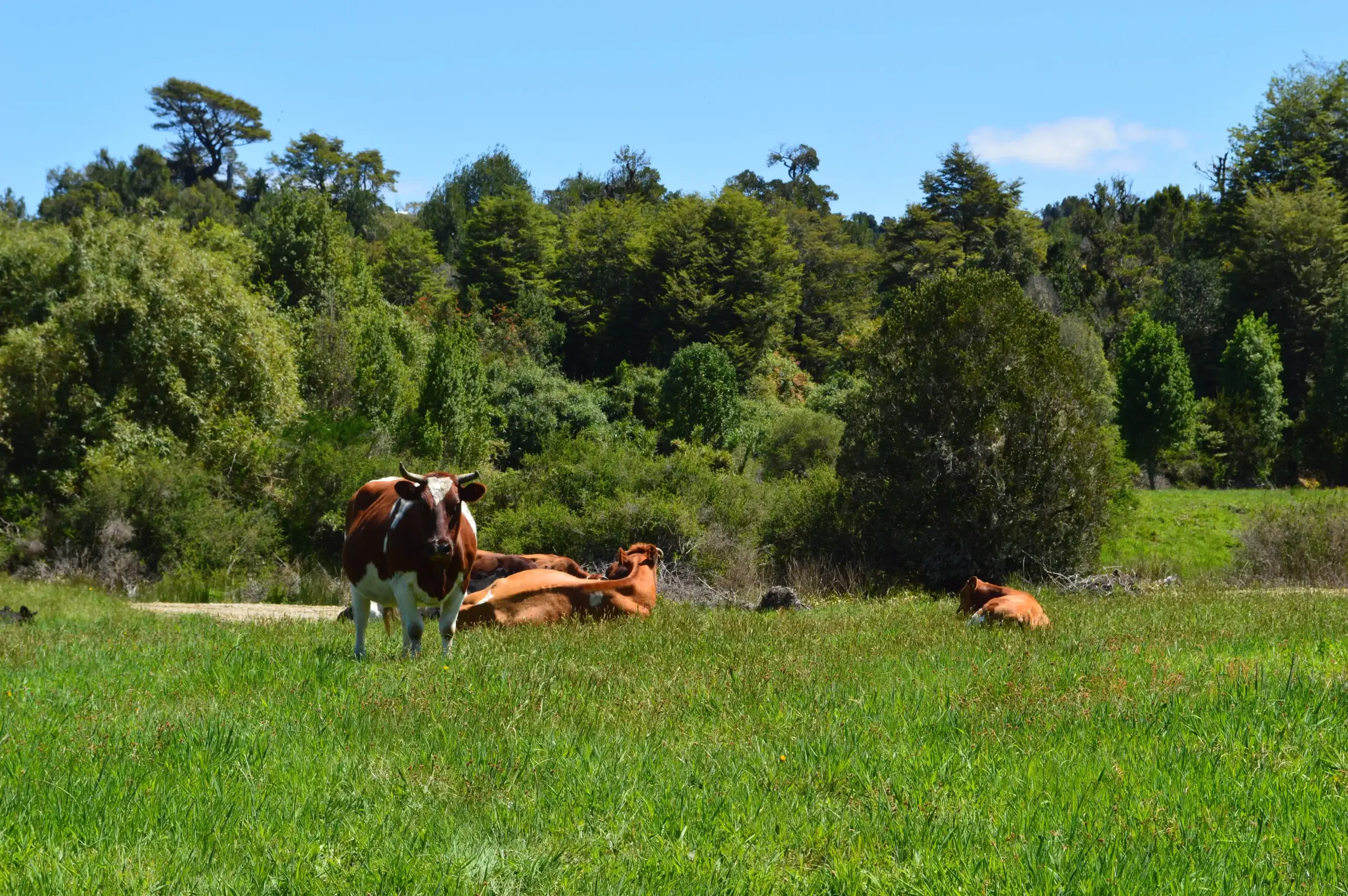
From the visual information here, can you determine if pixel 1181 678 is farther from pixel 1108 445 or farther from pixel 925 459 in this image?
pixel 1108 445

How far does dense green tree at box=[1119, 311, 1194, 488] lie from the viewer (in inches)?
1892

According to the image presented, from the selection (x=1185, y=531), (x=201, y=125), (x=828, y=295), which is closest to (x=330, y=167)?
(x=201, y=125)

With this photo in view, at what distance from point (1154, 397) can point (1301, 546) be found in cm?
2825

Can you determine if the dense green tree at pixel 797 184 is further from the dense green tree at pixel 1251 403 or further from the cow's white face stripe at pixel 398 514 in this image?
the cow's white face stripe at pixel 398 514

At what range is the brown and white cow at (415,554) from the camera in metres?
9.80

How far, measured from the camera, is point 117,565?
28.7 metres

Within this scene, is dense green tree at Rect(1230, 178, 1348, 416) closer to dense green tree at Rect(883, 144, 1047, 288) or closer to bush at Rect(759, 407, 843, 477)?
dense green tree at Rect(883, 144, 1047, 288)

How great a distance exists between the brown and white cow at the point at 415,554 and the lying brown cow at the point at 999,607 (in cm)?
537

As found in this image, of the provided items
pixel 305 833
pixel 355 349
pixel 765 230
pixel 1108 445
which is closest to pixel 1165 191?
pixel 765 230

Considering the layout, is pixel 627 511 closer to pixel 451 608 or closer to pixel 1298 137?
pixel 451 608

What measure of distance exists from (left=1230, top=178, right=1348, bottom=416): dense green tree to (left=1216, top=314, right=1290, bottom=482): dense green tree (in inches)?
220

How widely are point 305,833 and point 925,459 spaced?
1762 centimetres

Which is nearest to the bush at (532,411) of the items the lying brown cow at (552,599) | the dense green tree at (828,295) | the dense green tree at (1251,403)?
the dense green tree at (828,295)

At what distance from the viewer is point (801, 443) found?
135 ft
